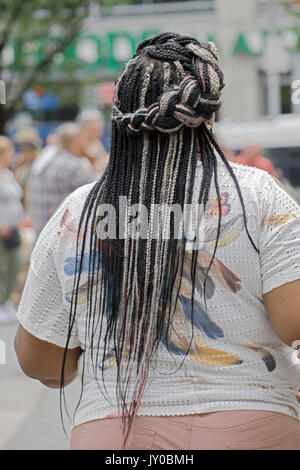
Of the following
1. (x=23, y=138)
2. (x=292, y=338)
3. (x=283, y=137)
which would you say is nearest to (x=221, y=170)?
(x=292, y=338)

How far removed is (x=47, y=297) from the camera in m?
2.05

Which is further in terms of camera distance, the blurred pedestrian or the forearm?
the forearm

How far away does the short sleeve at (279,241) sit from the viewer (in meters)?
1.87

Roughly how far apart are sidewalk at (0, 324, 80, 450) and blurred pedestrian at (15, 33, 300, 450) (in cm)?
214

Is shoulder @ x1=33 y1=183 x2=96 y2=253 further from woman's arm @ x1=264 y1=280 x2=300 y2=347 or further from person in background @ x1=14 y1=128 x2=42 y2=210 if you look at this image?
person in background @ x1=14 y1=128 x2=42 y2=210

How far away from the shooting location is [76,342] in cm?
207

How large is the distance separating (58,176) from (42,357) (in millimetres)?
5596

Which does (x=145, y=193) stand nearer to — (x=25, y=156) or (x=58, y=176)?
(x=58, y=176)

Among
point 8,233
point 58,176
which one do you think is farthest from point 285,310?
point 8,233

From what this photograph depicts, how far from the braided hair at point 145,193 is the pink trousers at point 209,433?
0.04 metres

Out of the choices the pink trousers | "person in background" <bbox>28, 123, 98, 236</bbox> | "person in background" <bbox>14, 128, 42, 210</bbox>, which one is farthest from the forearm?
"person in background" <bbox>14, 128, 42, 210</bbox>

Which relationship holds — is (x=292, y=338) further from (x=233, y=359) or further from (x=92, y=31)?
(x=92, y=31)

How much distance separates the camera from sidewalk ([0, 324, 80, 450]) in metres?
4.48
